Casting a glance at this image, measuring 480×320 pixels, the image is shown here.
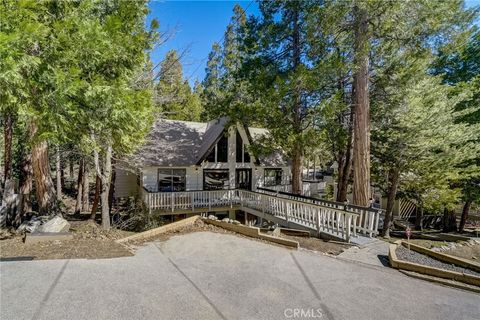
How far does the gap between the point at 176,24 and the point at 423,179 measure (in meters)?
12.6

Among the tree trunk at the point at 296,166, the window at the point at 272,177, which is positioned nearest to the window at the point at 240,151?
the window at the point at 272,177

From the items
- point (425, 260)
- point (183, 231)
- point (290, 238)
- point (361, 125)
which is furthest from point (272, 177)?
point (425, 260)

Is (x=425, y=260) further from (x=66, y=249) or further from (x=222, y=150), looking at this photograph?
(x=222, y=150)

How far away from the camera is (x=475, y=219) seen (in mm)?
20828

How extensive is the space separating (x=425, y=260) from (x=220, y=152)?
39.8 ft

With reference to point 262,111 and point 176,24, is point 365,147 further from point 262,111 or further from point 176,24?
point 176,24

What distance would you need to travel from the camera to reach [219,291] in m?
4.25

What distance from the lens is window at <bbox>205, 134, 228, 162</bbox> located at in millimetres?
16453

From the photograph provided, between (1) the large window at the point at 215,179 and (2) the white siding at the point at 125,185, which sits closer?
(1) the large window at the point at 215,179

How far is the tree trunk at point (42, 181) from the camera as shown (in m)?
9.06

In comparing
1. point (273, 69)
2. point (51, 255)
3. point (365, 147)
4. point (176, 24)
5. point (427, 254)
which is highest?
point (176, 24)

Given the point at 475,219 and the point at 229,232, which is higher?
the point at 229,232

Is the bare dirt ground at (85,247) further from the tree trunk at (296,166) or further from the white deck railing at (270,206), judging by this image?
the tree trunk at (296,166)

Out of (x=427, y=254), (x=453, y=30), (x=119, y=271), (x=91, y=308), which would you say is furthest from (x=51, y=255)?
(x=453, y=30)
